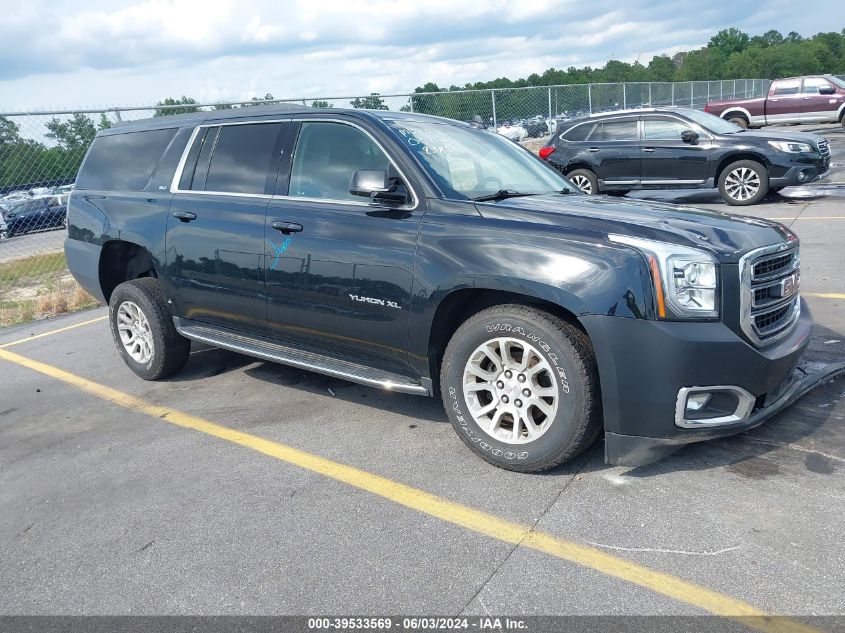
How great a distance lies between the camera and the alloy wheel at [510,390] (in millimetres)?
3672

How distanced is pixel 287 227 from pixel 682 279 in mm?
2336

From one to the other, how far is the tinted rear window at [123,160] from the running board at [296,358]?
120 centimetres

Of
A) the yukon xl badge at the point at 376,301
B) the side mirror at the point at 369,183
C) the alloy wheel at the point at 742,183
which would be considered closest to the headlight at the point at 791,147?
the alloy wheel at the point at 742,183

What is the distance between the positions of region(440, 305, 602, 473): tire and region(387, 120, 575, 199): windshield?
854 millimetres

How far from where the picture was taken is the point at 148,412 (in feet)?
17.1

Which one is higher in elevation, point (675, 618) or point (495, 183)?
point (495, 183)

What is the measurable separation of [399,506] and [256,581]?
0.80 m

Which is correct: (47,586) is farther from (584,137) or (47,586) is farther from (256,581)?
(584,137)

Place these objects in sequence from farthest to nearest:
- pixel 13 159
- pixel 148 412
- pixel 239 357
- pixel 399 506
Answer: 1. pixel 13 159
2. pixel 239 357
3. pixel 148 412
4. pixel 399 506

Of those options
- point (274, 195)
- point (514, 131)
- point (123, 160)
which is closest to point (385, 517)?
point (274, 195)

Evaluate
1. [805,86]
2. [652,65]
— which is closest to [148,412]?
[805,86]

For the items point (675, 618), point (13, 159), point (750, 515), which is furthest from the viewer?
point (13, 159)

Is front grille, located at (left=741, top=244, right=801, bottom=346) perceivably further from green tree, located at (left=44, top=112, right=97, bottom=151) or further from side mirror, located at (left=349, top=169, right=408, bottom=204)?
green tree, located at (left=44, top=112, right=97, bottom=151)

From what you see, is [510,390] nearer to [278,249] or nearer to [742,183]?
[278,249]
